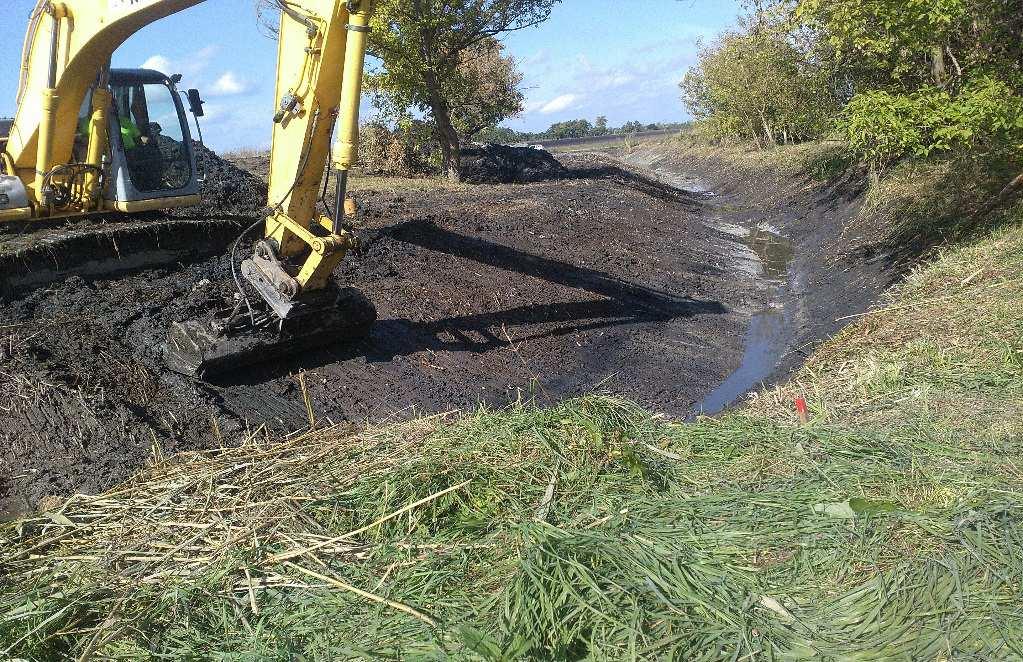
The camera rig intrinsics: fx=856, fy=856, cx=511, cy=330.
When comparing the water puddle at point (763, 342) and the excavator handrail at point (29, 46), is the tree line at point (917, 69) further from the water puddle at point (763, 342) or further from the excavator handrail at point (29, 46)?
the excavator handrail at point (29, 46)

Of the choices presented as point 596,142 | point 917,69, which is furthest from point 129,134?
point 596,142

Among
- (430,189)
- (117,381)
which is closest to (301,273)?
(117,381)

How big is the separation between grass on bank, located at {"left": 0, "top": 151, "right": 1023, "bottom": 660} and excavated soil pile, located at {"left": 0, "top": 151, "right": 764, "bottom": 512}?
4.36 feet

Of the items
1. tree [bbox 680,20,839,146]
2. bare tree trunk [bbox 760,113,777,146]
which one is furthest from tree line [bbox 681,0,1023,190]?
bare tree trunk [bbox 760,113,777,146]

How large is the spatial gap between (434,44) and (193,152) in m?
11.9

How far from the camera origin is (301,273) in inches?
320

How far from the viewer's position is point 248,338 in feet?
27.0

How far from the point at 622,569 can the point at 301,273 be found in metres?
5.27

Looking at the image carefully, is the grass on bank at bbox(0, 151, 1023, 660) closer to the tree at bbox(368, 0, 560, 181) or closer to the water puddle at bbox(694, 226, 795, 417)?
the water puddle at bbox(694, 226, 795, 417)

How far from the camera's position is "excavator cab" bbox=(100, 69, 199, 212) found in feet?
34.1

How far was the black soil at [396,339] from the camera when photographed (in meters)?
7.10

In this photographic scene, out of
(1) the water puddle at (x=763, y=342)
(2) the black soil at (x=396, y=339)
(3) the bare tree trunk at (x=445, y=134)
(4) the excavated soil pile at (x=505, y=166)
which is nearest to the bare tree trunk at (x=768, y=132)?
(4) the excavated soil pile at (x=505, y=166)

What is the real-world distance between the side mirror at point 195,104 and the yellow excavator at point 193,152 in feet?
0.08

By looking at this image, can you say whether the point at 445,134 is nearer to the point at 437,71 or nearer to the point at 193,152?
the point at 437,71
